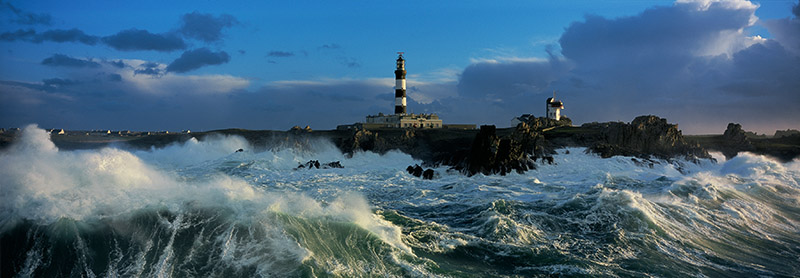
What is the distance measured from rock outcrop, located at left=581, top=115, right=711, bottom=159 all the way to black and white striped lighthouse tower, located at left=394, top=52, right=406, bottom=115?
2864 cm

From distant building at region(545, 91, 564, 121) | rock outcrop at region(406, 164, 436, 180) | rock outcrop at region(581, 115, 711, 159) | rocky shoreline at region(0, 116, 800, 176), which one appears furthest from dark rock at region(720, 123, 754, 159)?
rock outcrop at region(406, 164, 436, 180)

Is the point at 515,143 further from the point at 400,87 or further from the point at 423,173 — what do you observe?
the point at 400,87

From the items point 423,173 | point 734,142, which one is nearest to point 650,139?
point 734,142

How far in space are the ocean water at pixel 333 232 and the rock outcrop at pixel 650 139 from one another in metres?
21.7

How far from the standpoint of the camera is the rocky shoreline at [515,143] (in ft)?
94.7

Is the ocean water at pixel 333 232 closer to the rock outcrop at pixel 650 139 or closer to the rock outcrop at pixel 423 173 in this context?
the rock outcrop at pixel 423 173

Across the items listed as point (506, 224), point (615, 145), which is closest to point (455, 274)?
point (506, 224)

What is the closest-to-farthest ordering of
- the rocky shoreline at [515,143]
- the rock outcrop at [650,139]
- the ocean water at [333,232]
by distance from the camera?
the ocean water at [333,232] → the rocky shoreline at [515,143] → the rock outcrop at [650,139]

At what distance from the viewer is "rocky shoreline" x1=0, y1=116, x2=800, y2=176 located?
28.9 metres

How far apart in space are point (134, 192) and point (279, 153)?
1217 inches

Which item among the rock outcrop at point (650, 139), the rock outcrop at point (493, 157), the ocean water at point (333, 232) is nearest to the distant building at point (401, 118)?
the rock outcrop at point (650, 139)

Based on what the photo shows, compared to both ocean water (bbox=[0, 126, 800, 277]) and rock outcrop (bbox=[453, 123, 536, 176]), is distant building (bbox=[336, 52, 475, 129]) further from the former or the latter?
ocean water (bbox=[0, 126, 800, 277])

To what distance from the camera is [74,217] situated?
839cm

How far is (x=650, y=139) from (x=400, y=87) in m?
33.0
